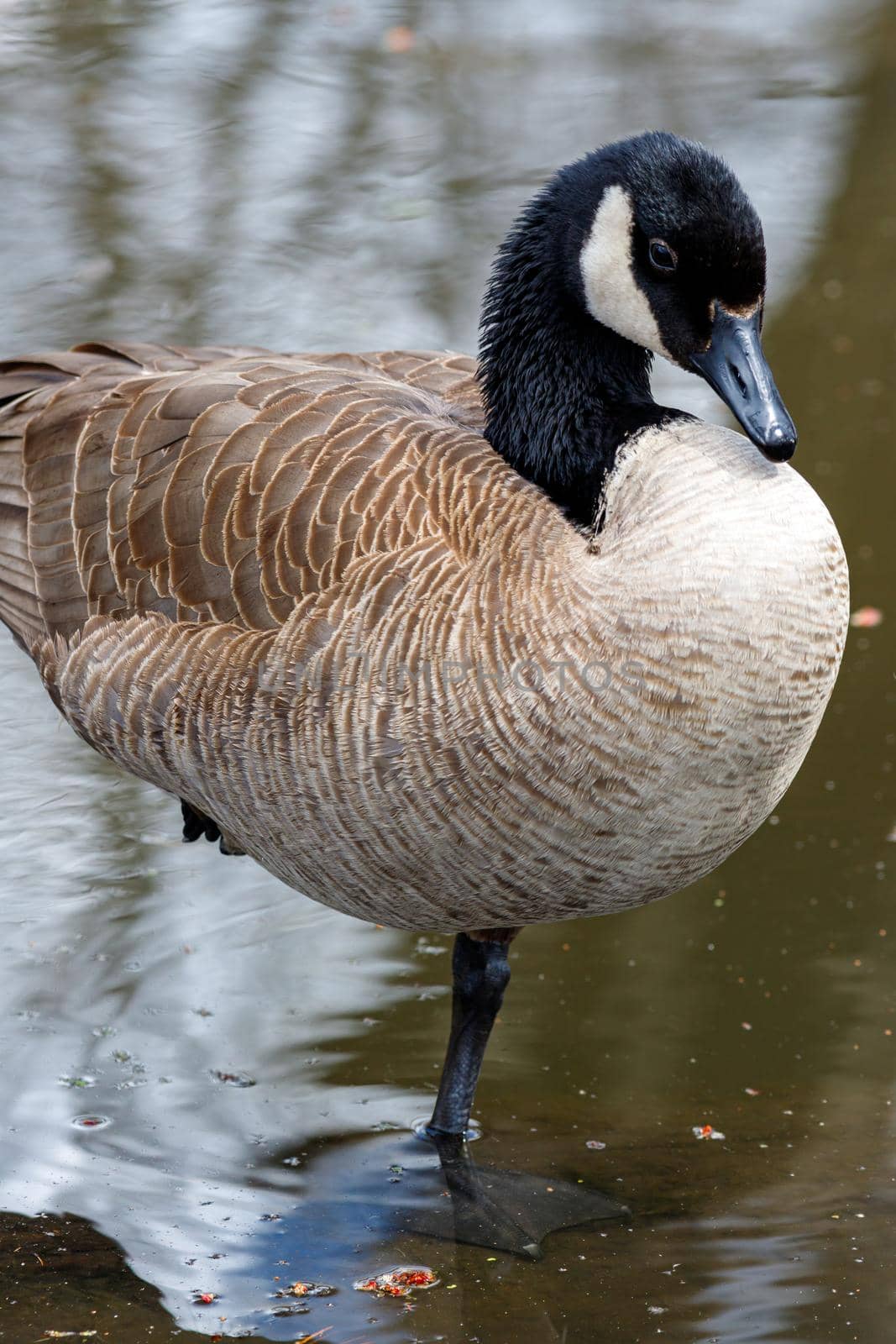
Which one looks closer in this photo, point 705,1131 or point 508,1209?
point 508,1209

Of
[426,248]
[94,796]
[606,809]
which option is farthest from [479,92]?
[606,809]

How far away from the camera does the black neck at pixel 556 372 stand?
13.2 feet

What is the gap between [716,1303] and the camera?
4066 millimetres

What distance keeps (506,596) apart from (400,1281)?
164 cm

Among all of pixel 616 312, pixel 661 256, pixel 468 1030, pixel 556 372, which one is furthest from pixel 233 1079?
pixel 661 256

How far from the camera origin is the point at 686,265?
383 cm

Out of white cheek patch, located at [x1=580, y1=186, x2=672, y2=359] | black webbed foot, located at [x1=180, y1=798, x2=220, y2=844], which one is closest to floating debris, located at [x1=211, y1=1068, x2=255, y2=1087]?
black webbed foot, located at [x1=180, y1=798, x2=220, y2=844]

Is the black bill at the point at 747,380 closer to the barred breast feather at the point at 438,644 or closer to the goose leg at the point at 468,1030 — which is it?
the barred breast feather at the point at 438,644

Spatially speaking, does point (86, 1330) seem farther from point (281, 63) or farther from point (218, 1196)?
point (281, 63)

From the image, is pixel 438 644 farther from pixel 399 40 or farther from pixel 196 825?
pixel 399 40

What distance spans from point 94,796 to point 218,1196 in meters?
1.92

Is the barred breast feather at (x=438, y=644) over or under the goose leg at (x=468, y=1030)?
over

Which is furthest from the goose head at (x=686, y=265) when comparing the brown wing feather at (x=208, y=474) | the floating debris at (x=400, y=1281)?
the floating debris at (x=400, y=1281)

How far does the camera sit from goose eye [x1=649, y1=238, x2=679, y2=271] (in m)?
3.83
